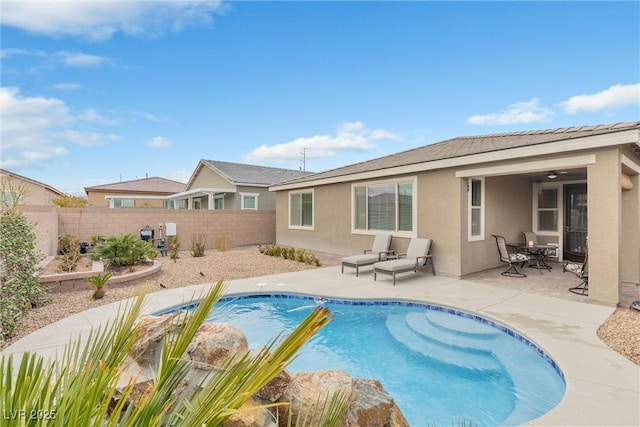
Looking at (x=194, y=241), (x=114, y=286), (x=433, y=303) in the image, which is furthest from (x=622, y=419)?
(x=194, y=241)

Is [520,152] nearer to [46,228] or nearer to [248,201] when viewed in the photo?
[46,228]

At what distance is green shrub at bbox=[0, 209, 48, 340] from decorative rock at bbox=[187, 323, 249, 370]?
4720mm

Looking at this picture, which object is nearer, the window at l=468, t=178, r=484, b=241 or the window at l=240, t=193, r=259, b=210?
the window at l=468, t=178, r=484, b=241

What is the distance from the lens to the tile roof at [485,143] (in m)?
6.93

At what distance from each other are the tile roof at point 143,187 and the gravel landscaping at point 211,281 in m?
22.1

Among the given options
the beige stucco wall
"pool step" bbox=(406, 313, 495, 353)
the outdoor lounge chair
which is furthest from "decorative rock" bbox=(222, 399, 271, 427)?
the beige stucco wall

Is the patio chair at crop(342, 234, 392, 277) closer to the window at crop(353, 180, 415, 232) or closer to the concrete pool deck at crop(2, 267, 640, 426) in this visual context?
the concrete pool deck at crop(2, 267, 640, 426)

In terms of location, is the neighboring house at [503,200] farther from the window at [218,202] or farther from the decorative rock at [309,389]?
the window at [218,202]

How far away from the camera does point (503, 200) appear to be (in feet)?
33.8

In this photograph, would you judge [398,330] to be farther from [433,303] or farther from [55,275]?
[55,275]

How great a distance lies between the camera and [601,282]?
20.7 ft

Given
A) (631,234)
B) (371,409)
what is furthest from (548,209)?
(371,409)

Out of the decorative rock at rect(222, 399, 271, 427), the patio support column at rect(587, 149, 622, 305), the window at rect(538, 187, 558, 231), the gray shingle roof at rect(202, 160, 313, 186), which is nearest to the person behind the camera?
the decorative rock at rect(222, 399, 271, 427)

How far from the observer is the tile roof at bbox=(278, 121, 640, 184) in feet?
22.8
